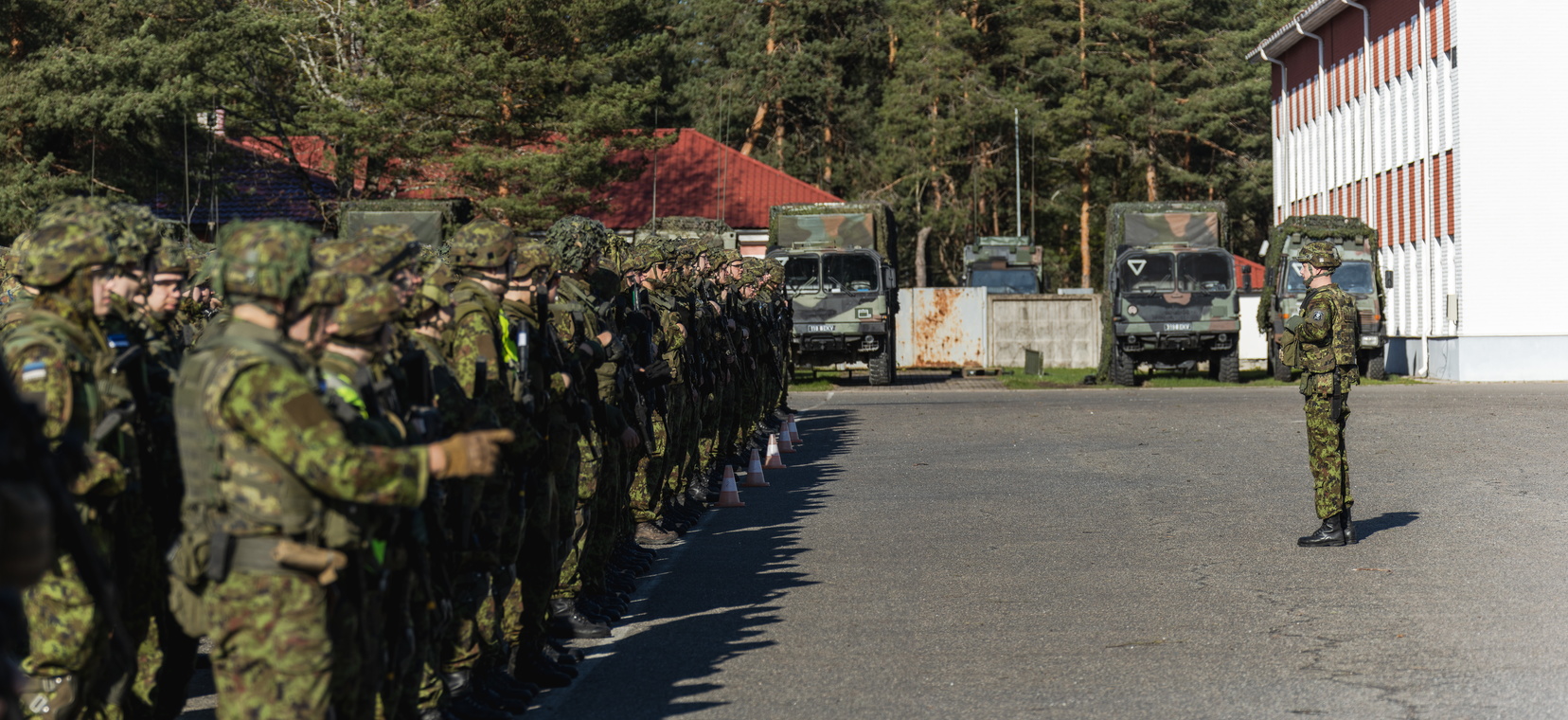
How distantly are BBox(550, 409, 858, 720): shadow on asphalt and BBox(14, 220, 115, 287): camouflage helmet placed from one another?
2.44 meters

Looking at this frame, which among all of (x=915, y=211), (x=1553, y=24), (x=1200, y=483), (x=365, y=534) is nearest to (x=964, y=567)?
(x=1200, y=483)

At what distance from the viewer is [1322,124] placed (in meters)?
43.7

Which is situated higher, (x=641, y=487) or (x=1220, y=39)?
(x=1220, y=39)

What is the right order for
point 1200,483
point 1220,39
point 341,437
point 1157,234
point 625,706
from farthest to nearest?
1. point 1220,39
2. point 1157,234
3. point 1200,483
4. point 625,706
5. point 341,437

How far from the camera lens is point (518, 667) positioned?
6965 millimetres

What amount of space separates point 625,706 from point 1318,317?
571 centimetres

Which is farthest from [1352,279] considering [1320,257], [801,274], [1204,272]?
[1320,257]

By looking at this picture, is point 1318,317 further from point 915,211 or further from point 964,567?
point 915,211

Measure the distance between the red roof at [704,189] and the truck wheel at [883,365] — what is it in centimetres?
1688

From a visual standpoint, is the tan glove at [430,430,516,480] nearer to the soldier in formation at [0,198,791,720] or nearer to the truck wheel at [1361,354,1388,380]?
the soldier in formation at [0,198,791,720]

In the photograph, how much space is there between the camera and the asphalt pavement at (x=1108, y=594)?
21.8 feet

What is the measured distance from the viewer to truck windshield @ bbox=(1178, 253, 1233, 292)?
2862cm

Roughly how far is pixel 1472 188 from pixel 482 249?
2853 cm

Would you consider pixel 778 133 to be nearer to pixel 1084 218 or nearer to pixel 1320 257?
pixel 1084 218
